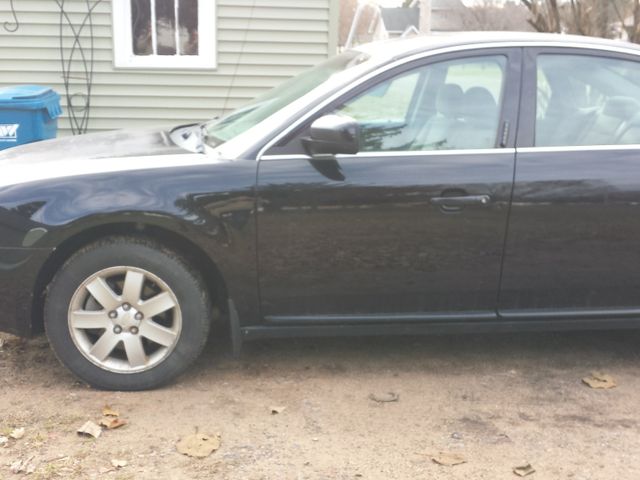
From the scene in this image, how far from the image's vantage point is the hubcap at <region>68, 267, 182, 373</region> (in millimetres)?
3357

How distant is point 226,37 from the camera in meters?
7.72

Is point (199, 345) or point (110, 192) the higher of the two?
point (110, 192)

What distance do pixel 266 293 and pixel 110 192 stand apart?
863mm

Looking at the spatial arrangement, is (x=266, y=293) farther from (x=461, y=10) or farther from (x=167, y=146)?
(x=461, y=10)

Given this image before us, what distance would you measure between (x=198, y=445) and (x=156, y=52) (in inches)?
229

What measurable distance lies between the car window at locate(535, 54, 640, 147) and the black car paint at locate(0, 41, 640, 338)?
0.11 m

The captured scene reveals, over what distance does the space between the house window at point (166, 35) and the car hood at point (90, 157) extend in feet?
12.7

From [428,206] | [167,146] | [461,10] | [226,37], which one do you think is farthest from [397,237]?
[461,10]

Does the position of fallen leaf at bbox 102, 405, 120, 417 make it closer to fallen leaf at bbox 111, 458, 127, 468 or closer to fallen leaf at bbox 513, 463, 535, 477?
fallen leaf at bbox 111, 458, 127, 468

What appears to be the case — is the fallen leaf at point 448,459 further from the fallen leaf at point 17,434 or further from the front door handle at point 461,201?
the fallen leaf at point 17,434

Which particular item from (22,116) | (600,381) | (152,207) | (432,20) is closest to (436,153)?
(152,207)

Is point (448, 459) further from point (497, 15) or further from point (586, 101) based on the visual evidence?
point (497, 15)

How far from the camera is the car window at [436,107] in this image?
11.5ft

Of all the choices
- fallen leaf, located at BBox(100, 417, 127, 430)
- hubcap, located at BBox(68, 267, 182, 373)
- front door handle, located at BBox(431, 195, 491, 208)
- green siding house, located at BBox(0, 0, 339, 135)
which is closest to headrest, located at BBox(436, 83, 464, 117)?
front door handle, located at BBox(431, 195, 491, 208)
